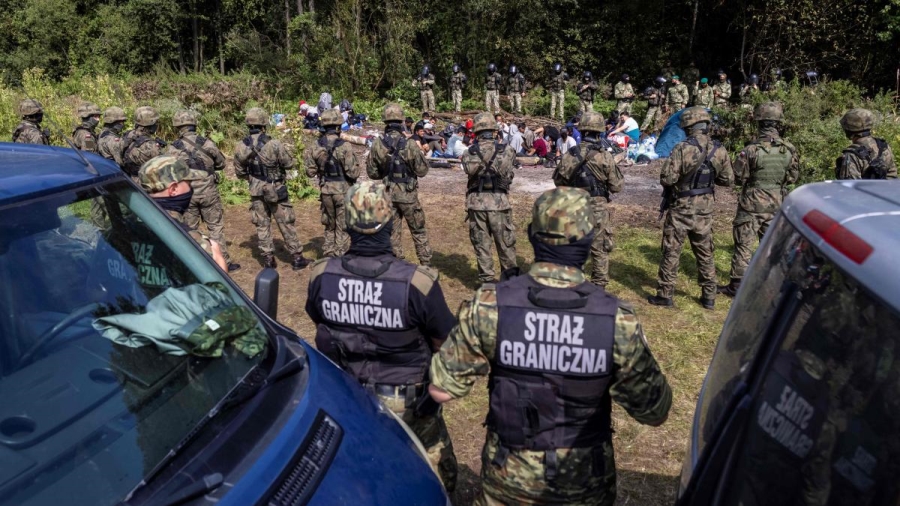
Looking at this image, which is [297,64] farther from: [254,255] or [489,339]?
[489,339]

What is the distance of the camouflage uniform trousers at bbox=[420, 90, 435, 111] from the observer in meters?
21.7

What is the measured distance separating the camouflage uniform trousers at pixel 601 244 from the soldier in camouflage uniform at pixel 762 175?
4.42 feet

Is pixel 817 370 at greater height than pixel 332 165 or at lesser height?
greater

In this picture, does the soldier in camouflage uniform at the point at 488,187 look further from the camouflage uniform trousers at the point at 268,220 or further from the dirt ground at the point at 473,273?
the camouflage uniform trousers at the point at 268,220

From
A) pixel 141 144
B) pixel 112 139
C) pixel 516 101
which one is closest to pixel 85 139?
pixel 112 139

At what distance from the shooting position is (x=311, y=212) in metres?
11.3

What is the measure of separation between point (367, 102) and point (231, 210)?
12454 millimetres

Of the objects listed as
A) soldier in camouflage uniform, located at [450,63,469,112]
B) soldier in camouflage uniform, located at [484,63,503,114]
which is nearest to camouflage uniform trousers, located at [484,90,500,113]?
soldier in camouflage uniform, located at [484,63,503,114]

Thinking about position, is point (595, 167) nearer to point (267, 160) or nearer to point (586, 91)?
point (267, 160)

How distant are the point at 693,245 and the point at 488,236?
217 centimetres

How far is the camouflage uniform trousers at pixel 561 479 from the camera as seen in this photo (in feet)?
8.75

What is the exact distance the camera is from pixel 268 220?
8500 mm

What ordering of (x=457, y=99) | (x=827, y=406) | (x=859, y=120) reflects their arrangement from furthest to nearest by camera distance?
(x=457, y=99) → (x=859, y=120) → (x=827, y=406)

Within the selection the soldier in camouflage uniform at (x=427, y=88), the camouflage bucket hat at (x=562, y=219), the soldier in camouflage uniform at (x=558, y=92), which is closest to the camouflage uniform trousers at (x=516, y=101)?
the soldier in camouflage uniform at (x=558, y=92)
